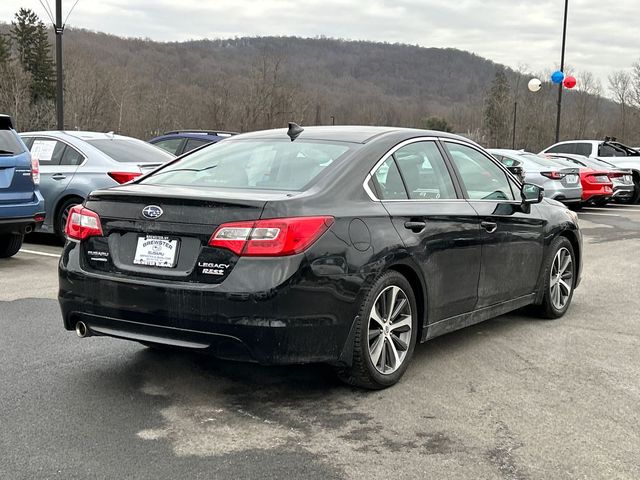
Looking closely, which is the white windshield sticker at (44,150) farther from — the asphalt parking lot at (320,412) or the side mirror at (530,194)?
the side mirror at (530,194)

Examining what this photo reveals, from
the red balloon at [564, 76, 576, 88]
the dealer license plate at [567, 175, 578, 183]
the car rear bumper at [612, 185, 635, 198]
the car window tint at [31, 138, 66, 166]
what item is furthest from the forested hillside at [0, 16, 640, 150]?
the car window tint at [31, 138, 66, 166]

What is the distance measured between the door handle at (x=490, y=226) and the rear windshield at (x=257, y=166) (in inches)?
48.2

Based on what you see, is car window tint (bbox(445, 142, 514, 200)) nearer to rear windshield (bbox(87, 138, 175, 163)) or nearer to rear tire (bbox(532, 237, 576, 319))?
rear tire (bbox(532, 237, 576, 319))

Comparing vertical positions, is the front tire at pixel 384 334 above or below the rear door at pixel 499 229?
below

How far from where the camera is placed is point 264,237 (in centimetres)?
384

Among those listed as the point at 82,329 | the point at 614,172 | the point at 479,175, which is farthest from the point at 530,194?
the point at 614,172

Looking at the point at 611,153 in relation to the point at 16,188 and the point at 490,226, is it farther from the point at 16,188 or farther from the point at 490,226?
the point at 490,226

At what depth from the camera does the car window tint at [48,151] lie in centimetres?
1010

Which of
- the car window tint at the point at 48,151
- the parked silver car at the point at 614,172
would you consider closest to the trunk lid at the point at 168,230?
the car window tint at the point at 48,151

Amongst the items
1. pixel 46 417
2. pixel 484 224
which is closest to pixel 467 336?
pixel 484 224

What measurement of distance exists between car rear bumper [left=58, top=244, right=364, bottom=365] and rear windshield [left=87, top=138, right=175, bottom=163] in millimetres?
6058

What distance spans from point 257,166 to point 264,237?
97 centimetres

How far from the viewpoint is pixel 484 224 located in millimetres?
5234

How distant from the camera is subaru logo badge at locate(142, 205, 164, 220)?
408cm
